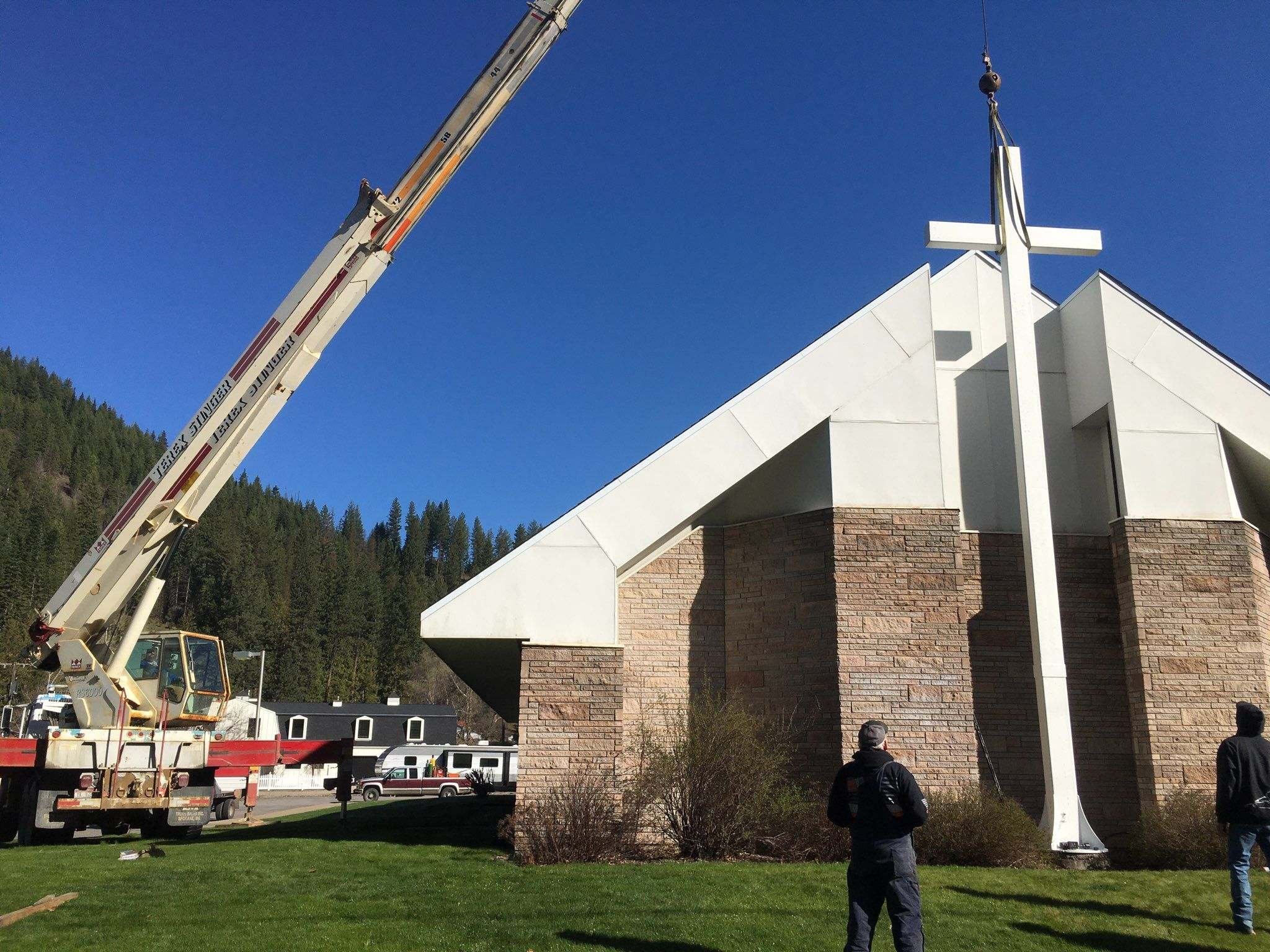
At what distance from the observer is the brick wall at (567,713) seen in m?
12.0

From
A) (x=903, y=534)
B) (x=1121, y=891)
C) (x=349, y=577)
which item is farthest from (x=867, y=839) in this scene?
(x=349, y=577)

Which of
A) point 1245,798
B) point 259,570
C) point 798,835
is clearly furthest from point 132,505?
point 259,570

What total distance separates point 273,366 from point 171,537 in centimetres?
304

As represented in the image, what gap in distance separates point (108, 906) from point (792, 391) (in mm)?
10101

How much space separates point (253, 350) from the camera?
44.2ft

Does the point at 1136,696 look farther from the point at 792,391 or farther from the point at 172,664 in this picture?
the point at 172,664

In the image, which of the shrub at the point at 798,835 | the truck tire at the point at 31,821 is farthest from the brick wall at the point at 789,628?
the truck tire at the point at 31,821

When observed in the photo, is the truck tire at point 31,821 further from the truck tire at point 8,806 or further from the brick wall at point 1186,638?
the brick wall at point 1186,638

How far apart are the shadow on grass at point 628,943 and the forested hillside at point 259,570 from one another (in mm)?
58963

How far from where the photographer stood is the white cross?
1195 centimetres

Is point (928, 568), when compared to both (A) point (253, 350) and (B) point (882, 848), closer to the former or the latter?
(B) point (882, 848)

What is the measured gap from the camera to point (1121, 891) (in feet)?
28.7


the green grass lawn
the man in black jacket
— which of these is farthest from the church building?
the man in black jacket

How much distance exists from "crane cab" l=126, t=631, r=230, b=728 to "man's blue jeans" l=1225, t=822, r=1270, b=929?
13593 millimetres
